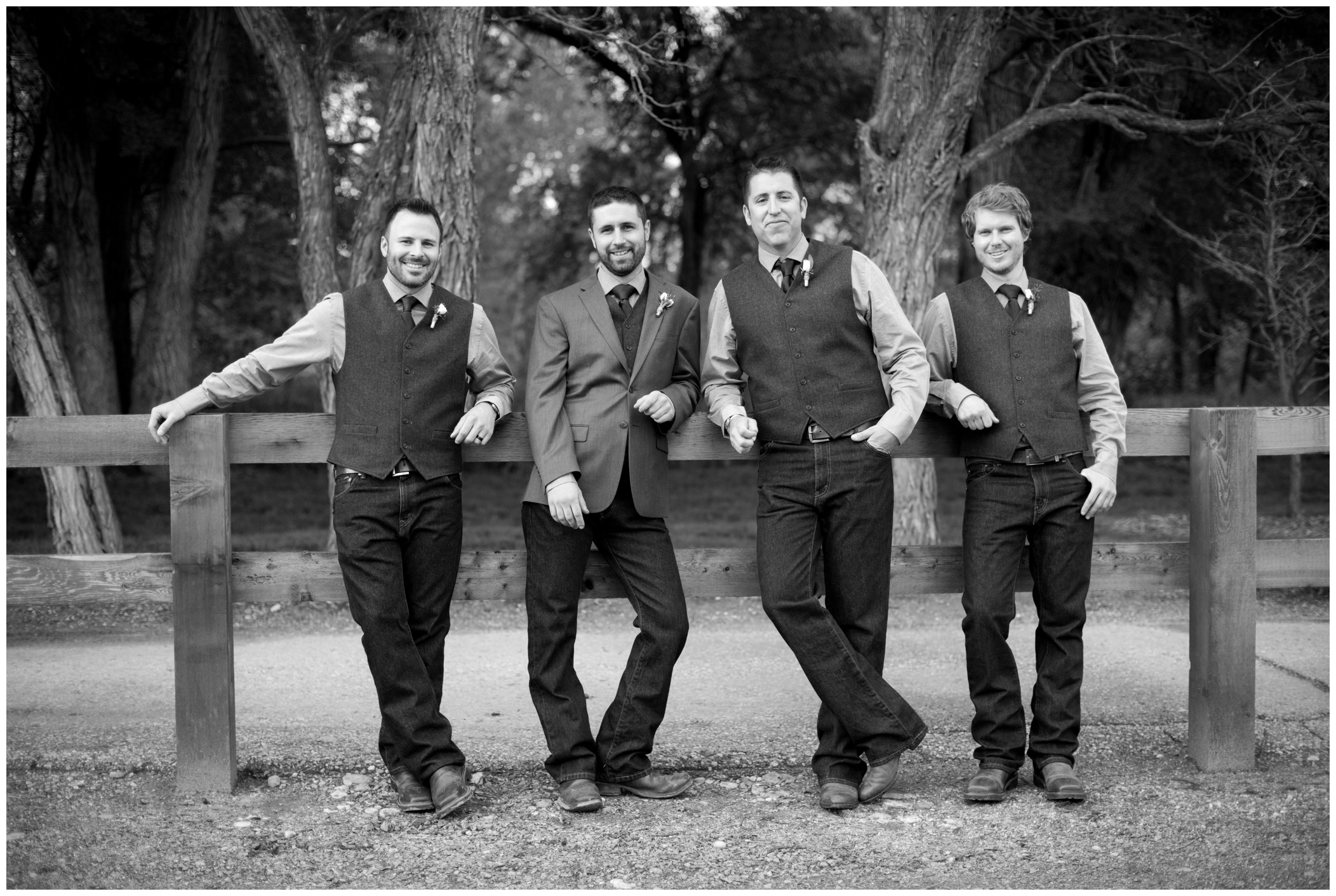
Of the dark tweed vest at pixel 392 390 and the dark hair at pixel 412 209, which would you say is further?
the dark hair at pixel 412 209

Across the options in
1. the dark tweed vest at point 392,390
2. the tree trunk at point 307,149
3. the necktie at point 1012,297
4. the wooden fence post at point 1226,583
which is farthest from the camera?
the tree trunk at point 307,149

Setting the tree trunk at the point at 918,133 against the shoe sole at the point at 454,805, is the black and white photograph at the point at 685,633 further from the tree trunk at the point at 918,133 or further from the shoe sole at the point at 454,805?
the tree trunk at the point at 918,133

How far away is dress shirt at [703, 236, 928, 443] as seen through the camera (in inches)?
156

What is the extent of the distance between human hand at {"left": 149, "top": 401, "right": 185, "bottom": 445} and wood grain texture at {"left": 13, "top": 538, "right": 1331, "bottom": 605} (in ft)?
1.62

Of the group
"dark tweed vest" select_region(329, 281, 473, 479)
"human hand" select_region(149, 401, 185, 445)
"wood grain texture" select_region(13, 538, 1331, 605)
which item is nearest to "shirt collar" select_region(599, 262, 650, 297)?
"dark tweed vest" select_region(329, 281, 473, 479)

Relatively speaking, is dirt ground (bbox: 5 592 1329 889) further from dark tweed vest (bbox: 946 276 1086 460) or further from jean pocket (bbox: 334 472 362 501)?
dark tweed vest (bbox: 946 276 1086 460)

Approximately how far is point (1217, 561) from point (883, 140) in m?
5.23

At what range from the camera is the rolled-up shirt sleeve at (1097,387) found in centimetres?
418

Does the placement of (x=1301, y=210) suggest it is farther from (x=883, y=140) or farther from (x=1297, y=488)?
(x=883, y=140)

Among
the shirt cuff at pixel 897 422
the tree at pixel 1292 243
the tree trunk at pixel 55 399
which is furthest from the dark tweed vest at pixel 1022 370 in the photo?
the tree trunk at pixel 55 399

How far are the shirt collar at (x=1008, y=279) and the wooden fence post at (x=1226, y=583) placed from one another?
0.92 m

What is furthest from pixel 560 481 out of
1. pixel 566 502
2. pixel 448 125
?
pixel 448 125

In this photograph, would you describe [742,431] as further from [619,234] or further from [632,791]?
[632,791]

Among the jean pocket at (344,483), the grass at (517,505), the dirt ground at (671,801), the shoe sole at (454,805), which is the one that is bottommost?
the dirt ground at (671,801)
